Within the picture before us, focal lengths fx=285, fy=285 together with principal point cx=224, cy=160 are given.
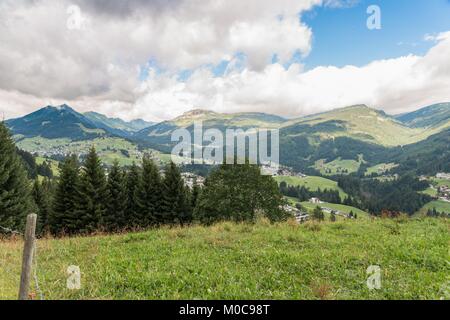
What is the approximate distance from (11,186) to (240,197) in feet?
107

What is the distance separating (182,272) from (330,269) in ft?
16.7

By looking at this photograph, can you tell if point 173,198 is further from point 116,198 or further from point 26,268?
point 26,268

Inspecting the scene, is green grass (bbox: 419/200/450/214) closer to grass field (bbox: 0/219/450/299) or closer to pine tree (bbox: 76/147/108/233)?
pine tree (bbox: 76/147/108/233)

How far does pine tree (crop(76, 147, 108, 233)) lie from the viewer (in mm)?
45125

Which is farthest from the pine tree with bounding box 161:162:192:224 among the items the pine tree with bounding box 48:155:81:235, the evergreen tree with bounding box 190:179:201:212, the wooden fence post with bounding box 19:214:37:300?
the wooden fence post with bounding box 19:214:37:300

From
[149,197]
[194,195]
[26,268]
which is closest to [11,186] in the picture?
[149,197]

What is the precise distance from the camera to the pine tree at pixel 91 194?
148 ft

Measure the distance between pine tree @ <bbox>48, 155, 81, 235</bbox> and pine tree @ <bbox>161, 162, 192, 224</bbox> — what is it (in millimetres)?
14177

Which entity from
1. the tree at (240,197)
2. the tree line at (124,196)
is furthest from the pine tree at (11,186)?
the tree at (240,197)

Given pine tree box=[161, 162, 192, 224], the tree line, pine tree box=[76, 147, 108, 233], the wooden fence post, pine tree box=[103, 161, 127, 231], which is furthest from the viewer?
pine tree box=[161, 162, 192, 224]

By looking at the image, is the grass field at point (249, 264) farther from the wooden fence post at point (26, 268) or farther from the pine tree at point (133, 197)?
the pine tree at point (133, 197)

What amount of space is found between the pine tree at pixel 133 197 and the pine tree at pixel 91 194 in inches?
209
